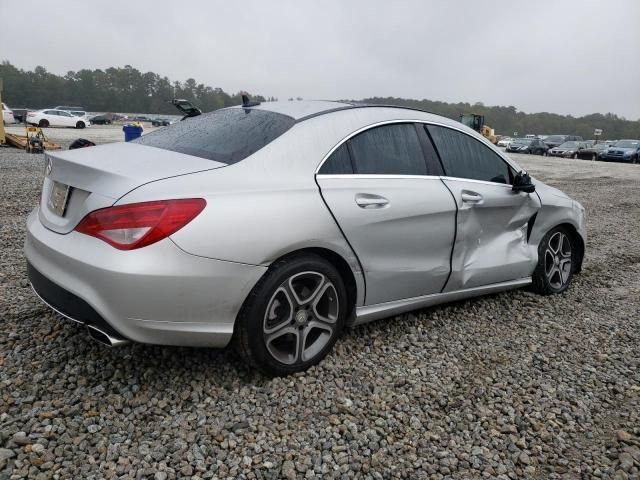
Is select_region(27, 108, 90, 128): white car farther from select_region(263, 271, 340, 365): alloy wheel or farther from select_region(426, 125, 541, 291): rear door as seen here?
select_region(263, 271, 340, 365): alloy wheel

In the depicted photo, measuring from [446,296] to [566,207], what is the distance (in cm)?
162

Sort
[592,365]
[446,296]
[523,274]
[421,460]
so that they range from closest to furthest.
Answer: [421,460] → [592,365] → [446,296] → [523,274]

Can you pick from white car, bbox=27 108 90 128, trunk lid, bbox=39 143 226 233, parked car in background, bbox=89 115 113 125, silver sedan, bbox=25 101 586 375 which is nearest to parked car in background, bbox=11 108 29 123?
white car, bbox=27 108 90 128

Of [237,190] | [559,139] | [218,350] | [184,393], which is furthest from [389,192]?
[559,139]

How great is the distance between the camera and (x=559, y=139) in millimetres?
39438

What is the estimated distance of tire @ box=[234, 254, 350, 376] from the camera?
8.30 feet

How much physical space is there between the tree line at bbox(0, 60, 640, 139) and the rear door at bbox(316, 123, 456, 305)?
87555 millimetres

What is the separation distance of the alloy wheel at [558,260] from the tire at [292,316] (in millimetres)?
2230

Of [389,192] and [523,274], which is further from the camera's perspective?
[523,274]

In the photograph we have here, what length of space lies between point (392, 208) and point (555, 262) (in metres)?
2.12

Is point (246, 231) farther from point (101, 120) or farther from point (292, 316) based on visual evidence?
point (101, 120)

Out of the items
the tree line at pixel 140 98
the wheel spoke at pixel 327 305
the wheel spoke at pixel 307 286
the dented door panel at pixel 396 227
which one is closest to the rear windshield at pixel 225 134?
the dented door panel at pixel 396 227

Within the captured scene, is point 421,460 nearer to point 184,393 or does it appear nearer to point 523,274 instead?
point 184,393

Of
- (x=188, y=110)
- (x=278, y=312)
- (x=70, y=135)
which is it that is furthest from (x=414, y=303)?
(x=70, y=135)
